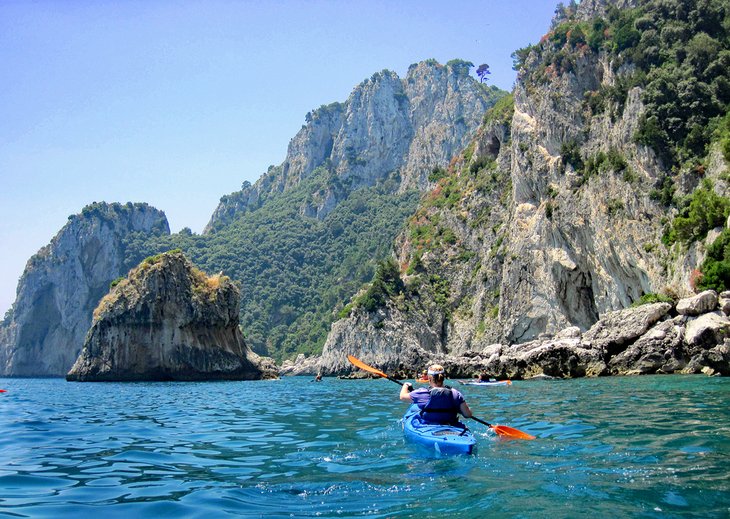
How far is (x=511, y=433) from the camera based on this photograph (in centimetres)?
1233

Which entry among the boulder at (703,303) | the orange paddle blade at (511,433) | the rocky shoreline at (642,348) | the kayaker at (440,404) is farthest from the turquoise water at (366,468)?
the boulder at (703,303)

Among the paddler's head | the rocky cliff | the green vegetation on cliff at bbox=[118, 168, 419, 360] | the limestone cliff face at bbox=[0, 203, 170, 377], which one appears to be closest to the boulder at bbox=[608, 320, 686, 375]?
the rocky cliff

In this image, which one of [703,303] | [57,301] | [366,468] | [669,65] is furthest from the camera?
[57,301]

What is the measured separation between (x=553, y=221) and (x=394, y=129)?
426 ft

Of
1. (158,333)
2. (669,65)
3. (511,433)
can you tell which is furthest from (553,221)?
(511,433)

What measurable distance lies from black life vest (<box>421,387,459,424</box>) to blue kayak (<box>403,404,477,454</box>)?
0.26 m

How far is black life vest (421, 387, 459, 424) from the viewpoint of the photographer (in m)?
12.0

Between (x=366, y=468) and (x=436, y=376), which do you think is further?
(x=436, y=376)

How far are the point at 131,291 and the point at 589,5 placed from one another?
76887 millimetres

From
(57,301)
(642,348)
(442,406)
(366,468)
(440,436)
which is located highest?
(57,301)

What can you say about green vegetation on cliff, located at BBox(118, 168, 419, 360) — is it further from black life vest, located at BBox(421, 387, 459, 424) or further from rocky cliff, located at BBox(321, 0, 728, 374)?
black life vest, located at BBox(421, 387, 459, 424)

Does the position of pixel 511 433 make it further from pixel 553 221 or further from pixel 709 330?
pixel 553 221

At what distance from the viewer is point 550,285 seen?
60.9m

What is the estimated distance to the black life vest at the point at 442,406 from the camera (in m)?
12.0
